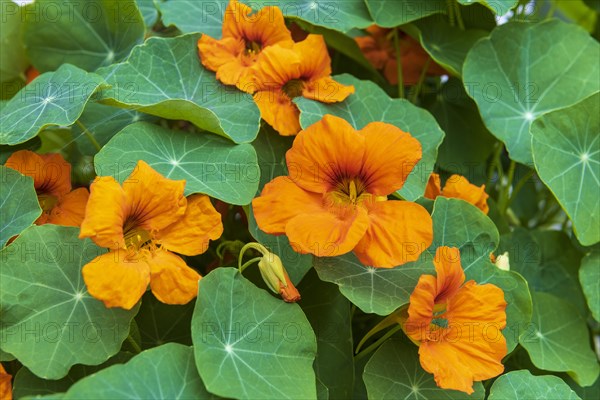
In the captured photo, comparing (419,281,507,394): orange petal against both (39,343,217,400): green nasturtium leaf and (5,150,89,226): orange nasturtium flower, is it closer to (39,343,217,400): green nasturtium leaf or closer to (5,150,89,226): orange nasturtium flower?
(39,343,217,400): green nasturtium leaf

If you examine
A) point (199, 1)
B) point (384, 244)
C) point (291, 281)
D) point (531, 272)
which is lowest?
point (531, 272)

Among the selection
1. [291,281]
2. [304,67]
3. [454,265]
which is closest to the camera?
[454,265]

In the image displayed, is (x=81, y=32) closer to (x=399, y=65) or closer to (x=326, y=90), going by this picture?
(x=326, y=90)

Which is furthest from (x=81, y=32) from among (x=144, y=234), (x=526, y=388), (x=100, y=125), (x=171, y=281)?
(x=526, y=388)

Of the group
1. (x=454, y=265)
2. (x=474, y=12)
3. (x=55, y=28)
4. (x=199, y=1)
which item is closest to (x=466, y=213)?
(x=454, y=265)

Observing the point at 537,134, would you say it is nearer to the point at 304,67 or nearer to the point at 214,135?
the point at 304,67

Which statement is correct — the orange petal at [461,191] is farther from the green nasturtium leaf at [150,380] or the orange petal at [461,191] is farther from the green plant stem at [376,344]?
the green nasturtium leaf at [150,380]

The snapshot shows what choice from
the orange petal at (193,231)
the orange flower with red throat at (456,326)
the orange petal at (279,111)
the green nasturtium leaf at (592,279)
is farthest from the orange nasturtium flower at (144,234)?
the green nasturtium leaf at (592,279)
